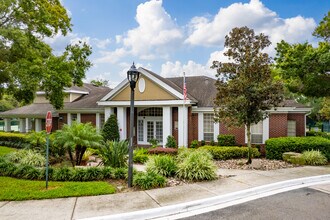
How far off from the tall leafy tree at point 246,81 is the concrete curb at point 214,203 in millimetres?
3903

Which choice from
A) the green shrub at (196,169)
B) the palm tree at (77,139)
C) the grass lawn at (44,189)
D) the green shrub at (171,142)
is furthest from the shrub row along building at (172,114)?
the grass lawn at (44,189)

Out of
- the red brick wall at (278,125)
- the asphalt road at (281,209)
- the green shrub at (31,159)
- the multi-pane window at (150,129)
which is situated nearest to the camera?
the asphalt road at (281,209)

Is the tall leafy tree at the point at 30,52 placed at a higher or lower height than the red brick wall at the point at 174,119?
higher

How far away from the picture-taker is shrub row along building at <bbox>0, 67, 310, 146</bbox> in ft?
59.7

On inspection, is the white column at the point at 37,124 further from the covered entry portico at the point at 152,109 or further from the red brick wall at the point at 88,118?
the covered entry portico at the point at 152,109

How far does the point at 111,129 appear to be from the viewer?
67.1 ft

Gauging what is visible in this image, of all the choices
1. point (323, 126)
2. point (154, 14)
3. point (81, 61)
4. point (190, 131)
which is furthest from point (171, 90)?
point (323, 126)

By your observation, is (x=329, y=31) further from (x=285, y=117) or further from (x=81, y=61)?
(x=81, y=61)

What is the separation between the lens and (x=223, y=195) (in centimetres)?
753

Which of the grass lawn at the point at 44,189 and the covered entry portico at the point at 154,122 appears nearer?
the grass lawn at the point at 44,189

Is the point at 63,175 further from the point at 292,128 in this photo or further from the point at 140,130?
the point at 292,128

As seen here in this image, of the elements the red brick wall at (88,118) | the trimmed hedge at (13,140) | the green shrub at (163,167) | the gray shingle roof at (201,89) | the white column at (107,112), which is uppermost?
the gray shingle roof at (201,89)

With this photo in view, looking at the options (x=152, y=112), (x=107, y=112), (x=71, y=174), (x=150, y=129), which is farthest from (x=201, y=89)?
(x=71, y=174)

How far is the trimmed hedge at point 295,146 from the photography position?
13.7 m
